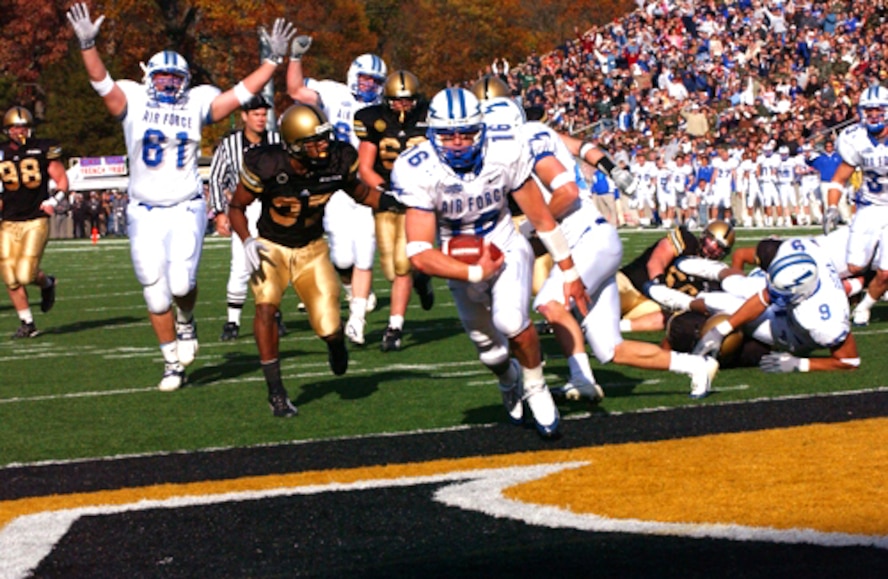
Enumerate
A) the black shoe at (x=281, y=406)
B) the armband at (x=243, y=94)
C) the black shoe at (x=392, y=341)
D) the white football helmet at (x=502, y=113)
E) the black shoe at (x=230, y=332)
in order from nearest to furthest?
the white football helmet at (x=502, y=113), the black shoe at (x=281, y=406), the armband at (x=243, y=94), the black shoe at (x=392, y=341), the black shoe at (x=230, y=332)

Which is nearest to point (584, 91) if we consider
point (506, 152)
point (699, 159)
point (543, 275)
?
point (699, 159)

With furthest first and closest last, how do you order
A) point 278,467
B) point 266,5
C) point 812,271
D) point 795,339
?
point 266,5, point 795,339, point 812,271, point 278,467

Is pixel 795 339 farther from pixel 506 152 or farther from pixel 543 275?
pixel 506 152

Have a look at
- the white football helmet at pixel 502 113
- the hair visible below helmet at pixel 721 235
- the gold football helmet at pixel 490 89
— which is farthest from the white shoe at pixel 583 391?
the hair visible below helmet at pixel 721 235

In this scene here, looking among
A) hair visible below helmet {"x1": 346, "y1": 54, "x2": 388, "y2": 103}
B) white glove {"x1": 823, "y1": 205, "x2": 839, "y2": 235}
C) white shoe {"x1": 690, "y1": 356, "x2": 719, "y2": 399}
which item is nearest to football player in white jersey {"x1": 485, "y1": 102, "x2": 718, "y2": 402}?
white shoe {"x1": 690, "y1": 356, "x2": 719, "y2": 399}

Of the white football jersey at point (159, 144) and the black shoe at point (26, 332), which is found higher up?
the white football jersey at point (159, 144)

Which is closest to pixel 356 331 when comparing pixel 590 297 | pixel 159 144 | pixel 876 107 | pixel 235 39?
pixel 159 144

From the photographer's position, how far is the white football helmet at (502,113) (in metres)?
7.18

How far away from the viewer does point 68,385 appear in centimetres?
939

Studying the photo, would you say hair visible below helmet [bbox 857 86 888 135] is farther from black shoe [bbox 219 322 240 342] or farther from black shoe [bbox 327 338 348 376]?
black shoe [bbox 219 322 240 342]

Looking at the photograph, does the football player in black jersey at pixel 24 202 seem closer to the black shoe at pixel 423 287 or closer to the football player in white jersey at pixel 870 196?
the black shoe at pixel 423 287

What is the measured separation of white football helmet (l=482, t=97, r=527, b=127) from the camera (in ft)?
23.6

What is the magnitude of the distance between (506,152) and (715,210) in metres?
23.7

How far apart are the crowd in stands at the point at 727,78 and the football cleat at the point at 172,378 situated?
71.3 ft
